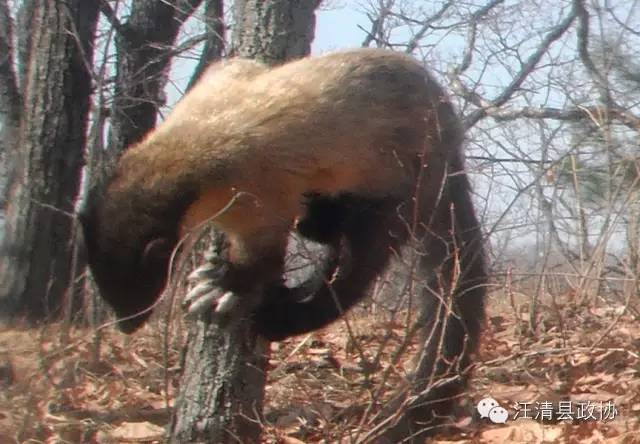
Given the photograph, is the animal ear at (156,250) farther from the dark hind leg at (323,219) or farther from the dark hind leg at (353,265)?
the dark hind leg at (323,219)

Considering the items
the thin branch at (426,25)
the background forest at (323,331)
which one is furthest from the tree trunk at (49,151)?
the thin branch at (426,25)

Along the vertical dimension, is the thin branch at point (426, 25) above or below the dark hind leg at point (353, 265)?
above

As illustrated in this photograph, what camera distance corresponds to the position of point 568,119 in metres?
7.61

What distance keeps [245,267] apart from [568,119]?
468cm

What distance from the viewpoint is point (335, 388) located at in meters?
→ 4.51

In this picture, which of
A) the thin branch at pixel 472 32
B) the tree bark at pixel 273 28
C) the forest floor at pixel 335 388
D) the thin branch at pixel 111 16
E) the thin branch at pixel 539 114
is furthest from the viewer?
the thin branch at pixel 472 32

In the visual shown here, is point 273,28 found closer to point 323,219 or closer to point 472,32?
point 323,219

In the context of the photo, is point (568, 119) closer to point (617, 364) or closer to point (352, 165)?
point (617, 364)

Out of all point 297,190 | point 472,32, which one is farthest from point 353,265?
point 472,32

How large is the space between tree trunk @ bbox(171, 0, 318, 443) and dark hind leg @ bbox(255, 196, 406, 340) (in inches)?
14.7

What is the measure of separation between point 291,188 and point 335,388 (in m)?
1.21

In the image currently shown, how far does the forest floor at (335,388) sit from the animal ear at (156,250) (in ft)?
1.05

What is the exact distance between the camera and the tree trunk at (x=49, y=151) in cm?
755

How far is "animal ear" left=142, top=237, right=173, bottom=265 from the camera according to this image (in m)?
3.75
